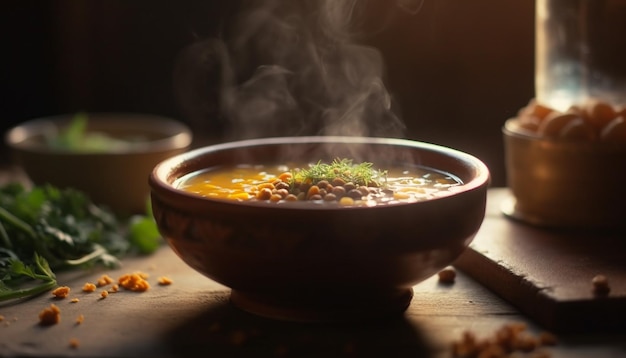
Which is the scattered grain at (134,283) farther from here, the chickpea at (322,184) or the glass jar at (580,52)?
the glass jar at (580,52)

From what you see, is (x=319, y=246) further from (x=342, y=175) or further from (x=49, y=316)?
(x=49, y=316)

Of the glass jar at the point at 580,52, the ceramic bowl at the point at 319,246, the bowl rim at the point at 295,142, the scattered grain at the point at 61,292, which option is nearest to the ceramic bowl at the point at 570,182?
the glass jar at the point at 580,52

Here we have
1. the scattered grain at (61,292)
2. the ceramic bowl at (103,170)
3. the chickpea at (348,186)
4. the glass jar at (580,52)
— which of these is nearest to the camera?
the chickpea at (348,186)

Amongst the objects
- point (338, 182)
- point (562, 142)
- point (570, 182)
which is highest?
point (338, 182)

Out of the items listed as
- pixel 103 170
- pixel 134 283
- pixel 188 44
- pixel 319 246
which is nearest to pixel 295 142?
pixel 134 283

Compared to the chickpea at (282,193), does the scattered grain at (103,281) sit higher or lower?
lower
